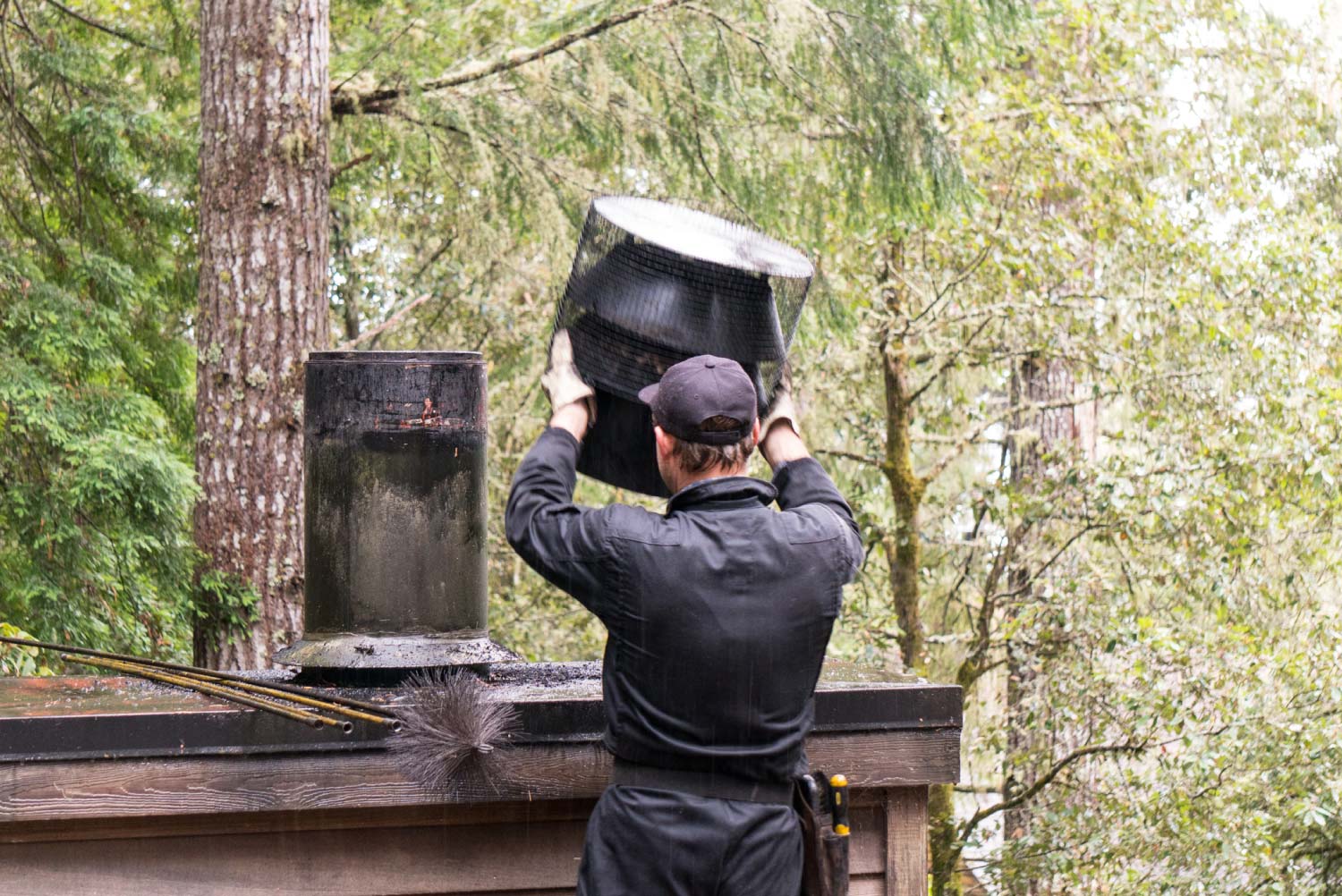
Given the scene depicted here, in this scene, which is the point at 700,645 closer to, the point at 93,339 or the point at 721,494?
the point at 721,494

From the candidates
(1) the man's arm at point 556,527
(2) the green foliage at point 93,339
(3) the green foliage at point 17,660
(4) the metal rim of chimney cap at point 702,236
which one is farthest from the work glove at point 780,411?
(3) the green foliage at point 17,660

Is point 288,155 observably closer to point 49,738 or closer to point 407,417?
point 407,417

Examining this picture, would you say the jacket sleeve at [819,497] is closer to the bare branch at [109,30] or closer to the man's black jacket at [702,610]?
the man's black jacket at [702,610]

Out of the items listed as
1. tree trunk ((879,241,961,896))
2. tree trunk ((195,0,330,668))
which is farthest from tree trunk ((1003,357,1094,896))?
tree trunk ((195,0,330,668))

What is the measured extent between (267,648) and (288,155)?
→ 188 centimetres

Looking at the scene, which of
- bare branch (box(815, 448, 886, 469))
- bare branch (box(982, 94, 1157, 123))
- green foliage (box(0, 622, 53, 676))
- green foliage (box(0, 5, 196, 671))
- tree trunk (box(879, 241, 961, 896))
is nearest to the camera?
green foliage (box(0, 5, 196, 671))

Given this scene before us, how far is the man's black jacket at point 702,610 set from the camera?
238cm

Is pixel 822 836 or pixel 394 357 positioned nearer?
pixel 822 836

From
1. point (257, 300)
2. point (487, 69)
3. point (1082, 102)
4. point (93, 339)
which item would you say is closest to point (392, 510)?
point (257, 300)

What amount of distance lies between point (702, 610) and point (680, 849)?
418 mm

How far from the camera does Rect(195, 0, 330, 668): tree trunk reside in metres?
5.04

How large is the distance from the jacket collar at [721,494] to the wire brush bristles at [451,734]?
1.79ft

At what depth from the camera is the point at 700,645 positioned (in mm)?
2369

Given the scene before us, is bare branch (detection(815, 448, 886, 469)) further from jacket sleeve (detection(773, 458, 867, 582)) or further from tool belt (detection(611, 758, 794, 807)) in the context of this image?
tool belt (detection(611, 758, 794, 807))
